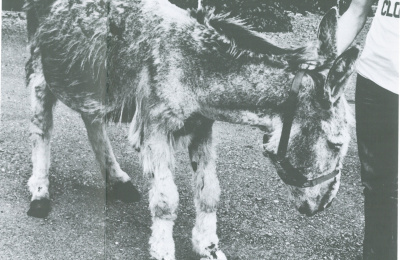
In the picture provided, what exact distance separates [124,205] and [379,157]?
1717 mm

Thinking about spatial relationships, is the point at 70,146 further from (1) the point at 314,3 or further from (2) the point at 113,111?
(1) the point at 314,3

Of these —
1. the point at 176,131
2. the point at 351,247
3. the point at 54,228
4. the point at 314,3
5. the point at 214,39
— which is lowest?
the point at 54,228

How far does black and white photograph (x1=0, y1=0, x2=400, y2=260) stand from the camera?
3.04 meters

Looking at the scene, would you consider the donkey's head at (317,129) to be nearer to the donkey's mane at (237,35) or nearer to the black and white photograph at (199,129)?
the black and white photograph at (199,129)

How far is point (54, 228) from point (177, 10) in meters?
1.64

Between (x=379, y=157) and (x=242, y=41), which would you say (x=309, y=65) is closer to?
(x=242, y=41)

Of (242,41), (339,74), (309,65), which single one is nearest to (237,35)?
(242,41)

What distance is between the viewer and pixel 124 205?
3.82 m

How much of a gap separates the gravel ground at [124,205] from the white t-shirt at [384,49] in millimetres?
483

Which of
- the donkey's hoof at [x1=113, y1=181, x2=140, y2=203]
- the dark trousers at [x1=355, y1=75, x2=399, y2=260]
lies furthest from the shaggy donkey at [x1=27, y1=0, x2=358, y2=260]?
the donkey's hoof at [x1=113, y1=181, x2=140, y2=203]

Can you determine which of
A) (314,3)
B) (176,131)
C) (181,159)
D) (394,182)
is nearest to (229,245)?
(181,159)

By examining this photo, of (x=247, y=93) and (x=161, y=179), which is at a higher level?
(x=247, y=93)

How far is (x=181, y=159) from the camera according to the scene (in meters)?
3.46

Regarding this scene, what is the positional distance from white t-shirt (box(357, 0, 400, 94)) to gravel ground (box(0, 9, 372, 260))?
0.48m
